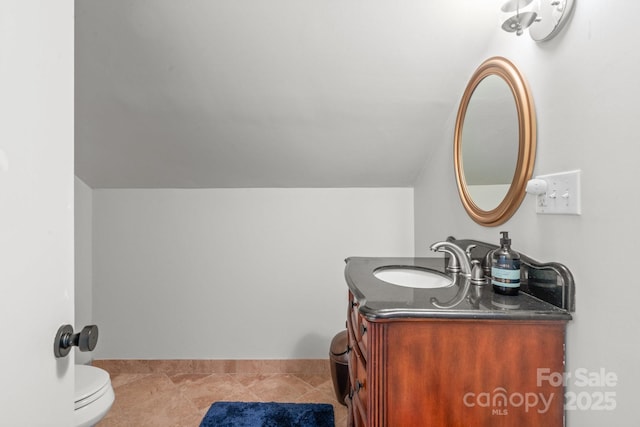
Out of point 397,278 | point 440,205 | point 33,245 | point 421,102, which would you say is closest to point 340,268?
point 440,205

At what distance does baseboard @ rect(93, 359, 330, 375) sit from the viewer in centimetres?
236

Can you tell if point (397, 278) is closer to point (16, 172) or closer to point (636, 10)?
point (636, 10)

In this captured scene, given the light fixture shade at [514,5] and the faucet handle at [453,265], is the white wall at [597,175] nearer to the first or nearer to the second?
the light fixture shade at [514,5]

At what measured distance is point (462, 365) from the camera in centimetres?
88

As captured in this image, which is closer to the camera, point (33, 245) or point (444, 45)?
point (33, 245)

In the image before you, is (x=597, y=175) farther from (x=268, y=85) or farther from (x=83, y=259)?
(x=83, y=259)

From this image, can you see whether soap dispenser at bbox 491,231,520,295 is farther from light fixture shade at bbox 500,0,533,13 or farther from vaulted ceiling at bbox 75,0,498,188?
vaulted ceiling at bbox 75,0,498,188

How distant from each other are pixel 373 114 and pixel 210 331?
192 centimetres

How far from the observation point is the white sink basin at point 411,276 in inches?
53.0

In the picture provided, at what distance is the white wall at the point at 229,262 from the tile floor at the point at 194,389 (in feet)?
0.32

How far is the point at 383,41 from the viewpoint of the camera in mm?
1471

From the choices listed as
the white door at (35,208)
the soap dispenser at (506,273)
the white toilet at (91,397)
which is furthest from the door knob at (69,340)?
the soap dispenser at (506,273)

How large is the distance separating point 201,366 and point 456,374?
2.07 metres

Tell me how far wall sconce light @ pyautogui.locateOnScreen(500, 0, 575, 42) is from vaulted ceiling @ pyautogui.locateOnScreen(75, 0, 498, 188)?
0.32 m
